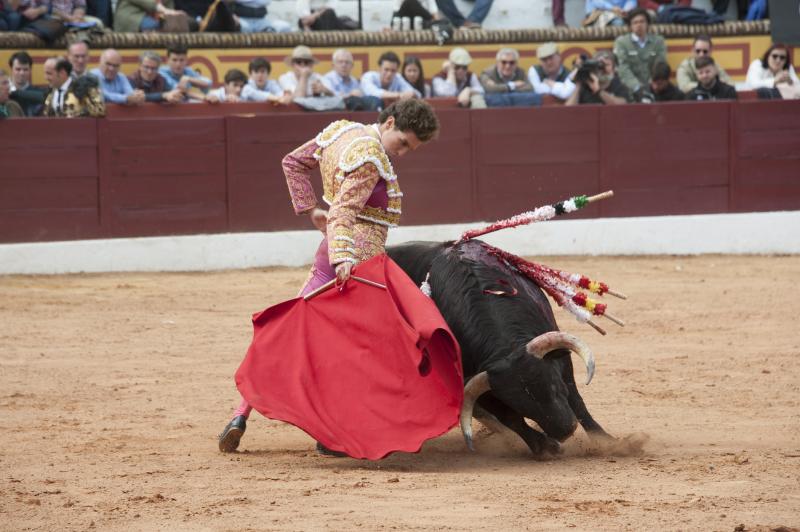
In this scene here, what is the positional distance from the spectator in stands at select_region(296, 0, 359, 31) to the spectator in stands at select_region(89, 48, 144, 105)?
163 cm

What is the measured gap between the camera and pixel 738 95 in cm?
957

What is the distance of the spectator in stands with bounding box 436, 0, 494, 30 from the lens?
10266 mm

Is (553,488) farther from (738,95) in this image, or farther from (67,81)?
(738,95)

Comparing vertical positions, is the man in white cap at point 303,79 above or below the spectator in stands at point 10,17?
below

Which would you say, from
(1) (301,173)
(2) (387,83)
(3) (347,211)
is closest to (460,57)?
(2) (387,83)

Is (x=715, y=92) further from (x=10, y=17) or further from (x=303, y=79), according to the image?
(x=10, y=17)

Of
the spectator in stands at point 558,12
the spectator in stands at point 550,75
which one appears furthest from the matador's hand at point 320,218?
the spectator in stands at point 558,12

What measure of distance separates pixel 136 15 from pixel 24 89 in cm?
125

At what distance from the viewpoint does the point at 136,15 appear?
9328 millimetres

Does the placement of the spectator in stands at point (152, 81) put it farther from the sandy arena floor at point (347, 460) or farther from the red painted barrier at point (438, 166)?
the sandy arena floor at point (347, 460)

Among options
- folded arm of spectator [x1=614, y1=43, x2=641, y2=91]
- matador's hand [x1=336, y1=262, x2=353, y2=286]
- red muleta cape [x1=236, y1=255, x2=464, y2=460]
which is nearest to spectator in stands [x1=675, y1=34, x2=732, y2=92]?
folded arm of spectator [x1=614, y1=43, x2=641, y2=91]

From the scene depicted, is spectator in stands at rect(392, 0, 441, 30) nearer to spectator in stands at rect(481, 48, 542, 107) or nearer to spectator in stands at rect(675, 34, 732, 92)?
spectator in stands at rect(481, 48, 542, 107)

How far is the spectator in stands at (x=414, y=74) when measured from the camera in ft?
29.9

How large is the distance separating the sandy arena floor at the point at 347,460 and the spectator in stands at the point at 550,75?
7.53 feet
